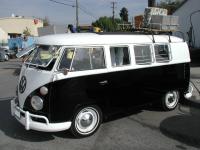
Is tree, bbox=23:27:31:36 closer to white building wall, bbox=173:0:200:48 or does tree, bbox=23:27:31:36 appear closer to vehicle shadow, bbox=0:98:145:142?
white building wall, bbox=173:0:200:48

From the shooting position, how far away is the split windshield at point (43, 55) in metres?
6.72

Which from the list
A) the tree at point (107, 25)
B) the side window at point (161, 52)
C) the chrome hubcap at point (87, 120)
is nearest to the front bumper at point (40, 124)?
the chrome hubcap at point (87, 120)

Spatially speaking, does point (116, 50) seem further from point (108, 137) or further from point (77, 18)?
point (77, 18)

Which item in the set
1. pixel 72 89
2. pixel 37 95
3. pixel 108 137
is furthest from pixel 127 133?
pixel 37 95

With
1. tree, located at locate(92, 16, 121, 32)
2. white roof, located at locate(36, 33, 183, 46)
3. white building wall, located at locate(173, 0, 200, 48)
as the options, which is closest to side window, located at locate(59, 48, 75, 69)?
white roof, located at locate(36, 33, 183, 46)

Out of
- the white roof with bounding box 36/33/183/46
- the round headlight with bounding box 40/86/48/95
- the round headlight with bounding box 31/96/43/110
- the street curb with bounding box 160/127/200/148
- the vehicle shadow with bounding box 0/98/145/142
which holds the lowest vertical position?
the street curb with bounding box 160/127/200/148

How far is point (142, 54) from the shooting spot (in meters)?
7.95

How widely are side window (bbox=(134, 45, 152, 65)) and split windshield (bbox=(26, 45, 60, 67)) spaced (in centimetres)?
201

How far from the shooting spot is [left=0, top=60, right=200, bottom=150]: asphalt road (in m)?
6.46

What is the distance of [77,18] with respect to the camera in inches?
1781

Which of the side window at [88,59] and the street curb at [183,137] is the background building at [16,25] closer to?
the side window at [88,59]

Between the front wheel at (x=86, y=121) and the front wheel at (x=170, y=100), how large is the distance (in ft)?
7.74

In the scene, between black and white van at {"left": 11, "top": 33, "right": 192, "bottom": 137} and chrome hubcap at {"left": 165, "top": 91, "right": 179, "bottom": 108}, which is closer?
black and white van at {"left": 11, "top": 33, "right": 192, "bottom": 137}

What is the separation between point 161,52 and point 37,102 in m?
3.53
